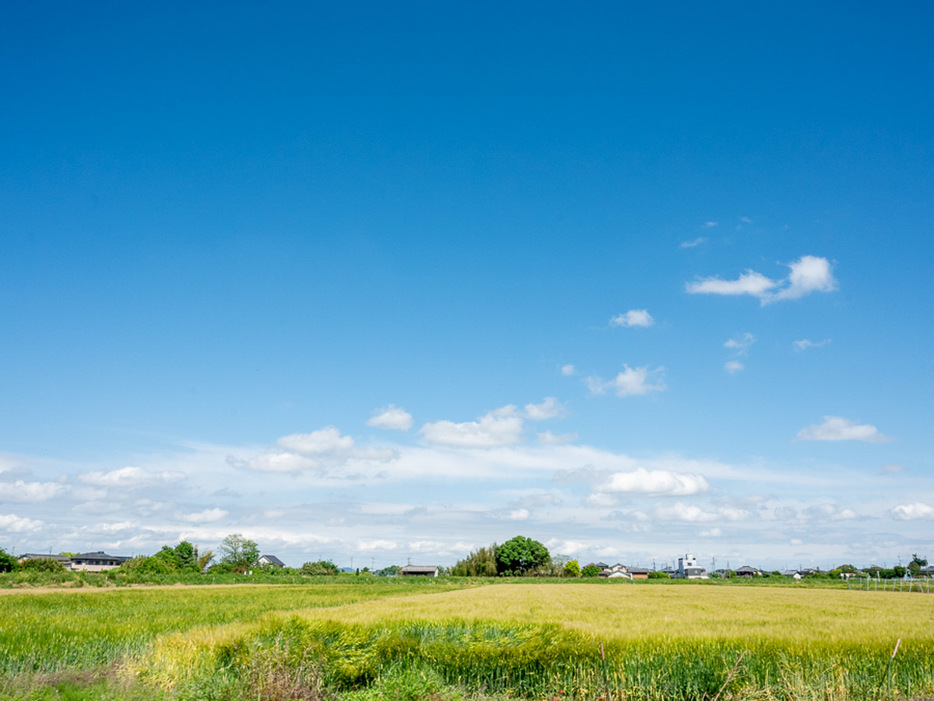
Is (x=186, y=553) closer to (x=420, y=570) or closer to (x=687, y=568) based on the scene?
(x=420, y=570)

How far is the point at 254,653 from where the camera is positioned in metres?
9.87

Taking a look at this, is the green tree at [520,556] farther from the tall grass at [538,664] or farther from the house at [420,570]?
the tall grass at [538,664]

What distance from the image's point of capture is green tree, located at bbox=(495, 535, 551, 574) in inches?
4631

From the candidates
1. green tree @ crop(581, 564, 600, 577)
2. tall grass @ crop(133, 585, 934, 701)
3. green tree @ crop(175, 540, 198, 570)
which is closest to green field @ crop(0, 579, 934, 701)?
tall grass @ crop(133, 585, 934, 701)

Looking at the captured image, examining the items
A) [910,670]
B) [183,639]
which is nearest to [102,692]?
[183,639]

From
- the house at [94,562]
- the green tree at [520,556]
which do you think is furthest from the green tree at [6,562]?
the green tree at [520,556]

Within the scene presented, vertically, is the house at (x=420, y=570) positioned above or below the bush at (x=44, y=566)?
below

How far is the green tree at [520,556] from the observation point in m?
118

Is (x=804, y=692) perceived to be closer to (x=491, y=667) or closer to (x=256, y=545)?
(x=491, y=667)

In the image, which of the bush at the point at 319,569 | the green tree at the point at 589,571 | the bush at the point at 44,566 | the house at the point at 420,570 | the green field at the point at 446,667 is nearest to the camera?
the green field at the point at 446,667

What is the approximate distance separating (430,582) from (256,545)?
198 ft

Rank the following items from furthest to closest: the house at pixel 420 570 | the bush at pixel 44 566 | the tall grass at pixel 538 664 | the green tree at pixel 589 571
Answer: the house at pixel 420 570 → the green tree at pixel 589 571 → the bush at pixel 44 566 → the tall grass at pixel 538 664

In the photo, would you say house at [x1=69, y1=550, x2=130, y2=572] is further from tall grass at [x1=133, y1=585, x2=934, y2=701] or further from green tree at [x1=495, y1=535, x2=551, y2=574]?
tall grass at [x1=133, y1=585, x2=934, y2=701]

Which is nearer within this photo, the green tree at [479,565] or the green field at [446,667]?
the green field at [446,667]
